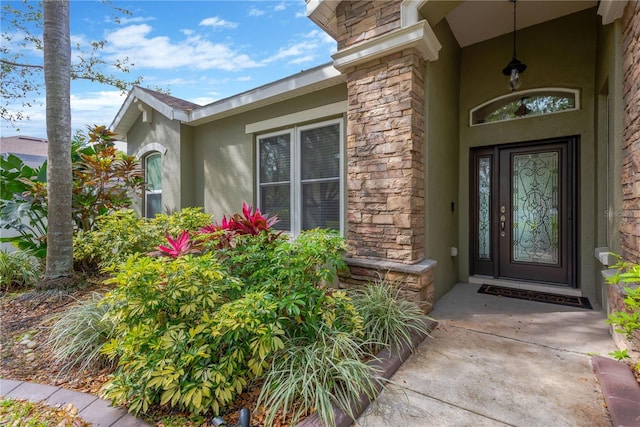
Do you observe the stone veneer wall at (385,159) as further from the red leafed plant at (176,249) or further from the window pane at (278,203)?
the red leafed plant at (176,249)

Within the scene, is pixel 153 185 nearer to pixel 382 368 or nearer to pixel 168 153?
pixel 168 153

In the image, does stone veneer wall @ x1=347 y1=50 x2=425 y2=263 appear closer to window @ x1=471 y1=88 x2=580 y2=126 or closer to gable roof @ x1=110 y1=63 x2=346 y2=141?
gable roof @ x1=110 y1=63 x2=346 y2=141

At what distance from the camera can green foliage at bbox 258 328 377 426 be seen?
198 centimetres

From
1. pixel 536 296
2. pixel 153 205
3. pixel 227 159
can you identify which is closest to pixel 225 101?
pixel 227 159

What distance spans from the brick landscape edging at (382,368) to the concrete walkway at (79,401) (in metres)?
1.16

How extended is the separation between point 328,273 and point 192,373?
50.6 inches

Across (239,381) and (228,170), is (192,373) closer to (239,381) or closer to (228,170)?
(239,381)

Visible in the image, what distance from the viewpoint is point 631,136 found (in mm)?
2646

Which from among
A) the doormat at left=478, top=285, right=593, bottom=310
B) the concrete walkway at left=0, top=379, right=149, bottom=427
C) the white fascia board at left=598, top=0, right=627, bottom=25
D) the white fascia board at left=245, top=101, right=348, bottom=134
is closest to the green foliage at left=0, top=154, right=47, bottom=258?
the concrete walkway at left=0, top=379, right=149, bottom=427

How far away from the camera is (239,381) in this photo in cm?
212

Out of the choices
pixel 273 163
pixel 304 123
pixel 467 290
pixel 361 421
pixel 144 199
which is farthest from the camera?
pixel 144 199

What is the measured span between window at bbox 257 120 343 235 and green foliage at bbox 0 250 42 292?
393 centimetres

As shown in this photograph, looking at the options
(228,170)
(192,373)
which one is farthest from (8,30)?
(192,373)

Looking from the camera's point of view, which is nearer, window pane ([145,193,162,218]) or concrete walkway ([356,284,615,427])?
concrete walkway ([356,284,615,427])
